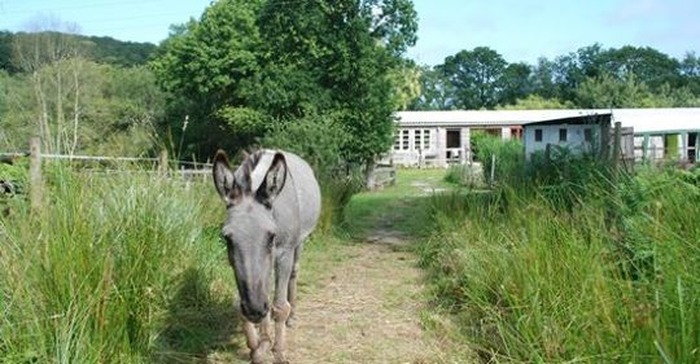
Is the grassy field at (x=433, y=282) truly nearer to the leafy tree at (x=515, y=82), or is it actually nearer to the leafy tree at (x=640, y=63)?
the leafy tree at (x=515, y=82)

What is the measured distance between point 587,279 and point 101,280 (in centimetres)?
280

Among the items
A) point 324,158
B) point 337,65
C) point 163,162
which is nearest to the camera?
point 163,162

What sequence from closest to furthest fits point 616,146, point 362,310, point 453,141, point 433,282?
point 362,310 → point 433,282 → point 616,146 → point 453,141

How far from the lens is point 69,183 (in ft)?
14.0

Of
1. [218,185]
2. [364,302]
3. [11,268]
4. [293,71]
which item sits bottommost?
[364,302]

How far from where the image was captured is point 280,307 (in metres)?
4.79

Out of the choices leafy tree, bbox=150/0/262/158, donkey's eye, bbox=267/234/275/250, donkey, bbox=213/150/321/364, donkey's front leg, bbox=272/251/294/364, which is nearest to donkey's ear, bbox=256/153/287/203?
donkey, bbox=213/150/321/364

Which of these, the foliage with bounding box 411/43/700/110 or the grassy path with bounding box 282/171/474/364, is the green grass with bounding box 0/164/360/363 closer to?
the grassy path with bounding box 282/171/474/364

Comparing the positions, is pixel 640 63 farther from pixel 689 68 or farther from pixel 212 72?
pixel 212 72

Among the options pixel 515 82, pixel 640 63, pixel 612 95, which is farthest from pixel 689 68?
pixel 612 95

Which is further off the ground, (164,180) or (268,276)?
(164,180)

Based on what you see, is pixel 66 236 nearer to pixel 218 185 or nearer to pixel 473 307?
pixel 218 185

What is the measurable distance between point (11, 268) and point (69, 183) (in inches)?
31.5

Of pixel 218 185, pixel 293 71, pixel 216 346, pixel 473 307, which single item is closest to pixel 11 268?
pixel 218 185
